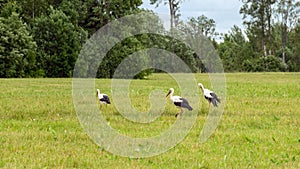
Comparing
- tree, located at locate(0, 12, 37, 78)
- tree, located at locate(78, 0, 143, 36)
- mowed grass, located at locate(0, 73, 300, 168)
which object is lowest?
mowed grass, located at locate(0, 73, 300, 168)

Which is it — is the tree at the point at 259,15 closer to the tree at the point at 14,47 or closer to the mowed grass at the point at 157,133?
the tree at the point at 14,47

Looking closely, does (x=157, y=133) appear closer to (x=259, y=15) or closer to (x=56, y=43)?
(x=56, y=43)

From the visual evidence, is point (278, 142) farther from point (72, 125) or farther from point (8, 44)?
point (8, 44)

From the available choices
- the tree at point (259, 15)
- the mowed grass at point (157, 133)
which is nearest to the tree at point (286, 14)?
the tree at point (259, 15)

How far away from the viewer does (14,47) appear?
4266 centimetres

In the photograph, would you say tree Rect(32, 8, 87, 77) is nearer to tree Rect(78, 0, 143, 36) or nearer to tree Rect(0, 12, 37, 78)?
tree Rect(0, 12, 37, 78)

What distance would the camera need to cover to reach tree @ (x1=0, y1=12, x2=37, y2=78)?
137 ft

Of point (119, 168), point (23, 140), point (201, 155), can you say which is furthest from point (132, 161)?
point (23, 140)

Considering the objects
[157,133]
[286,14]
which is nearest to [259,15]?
[286,14]

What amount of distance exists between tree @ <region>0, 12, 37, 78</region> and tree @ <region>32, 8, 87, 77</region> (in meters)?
2.50

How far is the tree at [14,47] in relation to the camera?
4172cm

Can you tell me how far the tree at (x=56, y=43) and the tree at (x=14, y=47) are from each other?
250cm

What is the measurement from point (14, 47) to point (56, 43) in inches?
181

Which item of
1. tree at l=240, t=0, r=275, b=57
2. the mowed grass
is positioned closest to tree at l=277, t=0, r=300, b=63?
tree at l=240, t=0, r=275, b=57
